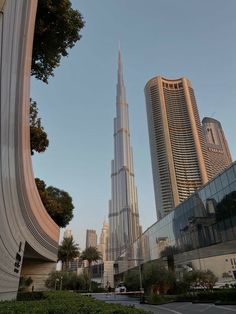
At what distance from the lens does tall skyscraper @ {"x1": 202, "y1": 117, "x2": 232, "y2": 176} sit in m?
126

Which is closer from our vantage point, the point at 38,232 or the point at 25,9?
the point at 25,9

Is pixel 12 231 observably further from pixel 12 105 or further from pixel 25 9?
pixel 25 9

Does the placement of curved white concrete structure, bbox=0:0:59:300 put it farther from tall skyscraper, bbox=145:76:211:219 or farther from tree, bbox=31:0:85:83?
tall skyscraper, bbox=145:76:211:219

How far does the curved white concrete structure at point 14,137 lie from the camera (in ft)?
30.0

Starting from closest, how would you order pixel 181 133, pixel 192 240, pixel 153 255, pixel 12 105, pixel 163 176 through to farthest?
pixel 12 105
pixel 192 240
pixel 153 255
pixel 163 176
pixel 181 133

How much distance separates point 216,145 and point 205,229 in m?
121

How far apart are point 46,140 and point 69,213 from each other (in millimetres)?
23685

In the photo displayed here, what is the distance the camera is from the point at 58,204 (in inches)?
1318

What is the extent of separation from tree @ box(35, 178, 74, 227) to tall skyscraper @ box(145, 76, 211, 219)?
7164 centimetres

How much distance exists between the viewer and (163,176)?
372 feet

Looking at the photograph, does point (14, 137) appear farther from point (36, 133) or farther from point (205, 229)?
point (205, 229)

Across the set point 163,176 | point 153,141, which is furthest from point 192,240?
point 153,141

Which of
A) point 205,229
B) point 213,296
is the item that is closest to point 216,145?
point 205,229

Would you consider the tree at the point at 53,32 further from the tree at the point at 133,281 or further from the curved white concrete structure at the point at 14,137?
the tree at the point at 133,281
